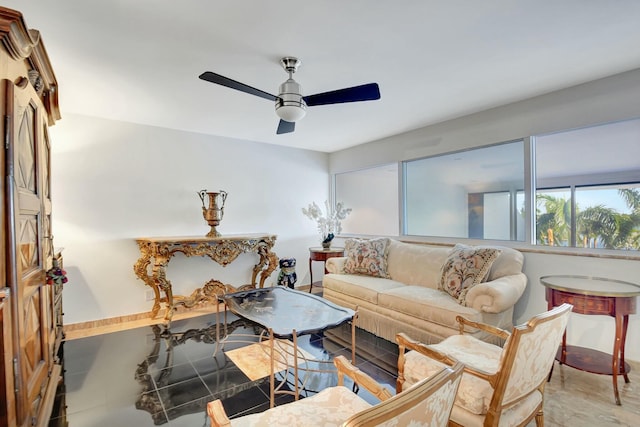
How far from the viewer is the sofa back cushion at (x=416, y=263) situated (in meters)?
3.30

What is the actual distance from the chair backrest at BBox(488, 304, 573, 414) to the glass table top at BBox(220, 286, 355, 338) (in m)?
1.08

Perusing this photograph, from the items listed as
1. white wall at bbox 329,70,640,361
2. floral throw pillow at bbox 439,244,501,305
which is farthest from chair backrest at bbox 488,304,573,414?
white wall at bbox 329,70,640,361

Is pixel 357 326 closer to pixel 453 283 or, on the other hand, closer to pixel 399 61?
pixel 453 283

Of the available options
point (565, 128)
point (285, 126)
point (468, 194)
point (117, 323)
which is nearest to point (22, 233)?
point (285, 126)

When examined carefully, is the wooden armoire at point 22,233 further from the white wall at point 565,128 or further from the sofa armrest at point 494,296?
the white wall at point 565,128

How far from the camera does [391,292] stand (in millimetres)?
3051

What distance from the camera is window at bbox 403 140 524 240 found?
3273mm

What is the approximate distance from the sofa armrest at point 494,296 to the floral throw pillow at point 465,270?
0.13 meters

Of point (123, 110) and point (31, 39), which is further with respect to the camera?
point (123, 110)

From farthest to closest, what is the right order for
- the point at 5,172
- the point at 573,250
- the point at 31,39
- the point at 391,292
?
the point at 391,292 < the point at 573,250 < the point at 31,39 < the point at 5,172

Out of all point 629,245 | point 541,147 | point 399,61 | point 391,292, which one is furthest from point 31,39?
point 629,245

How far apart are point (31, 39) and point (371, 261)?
11.0 feet

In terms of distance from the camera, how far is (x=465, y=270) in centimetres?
284

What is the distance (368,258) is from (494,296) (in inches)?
62.2
